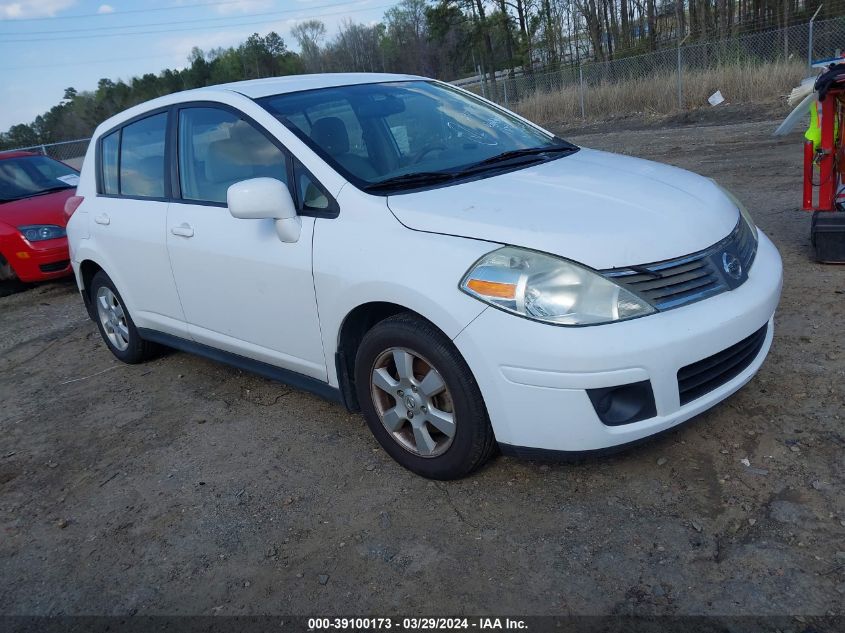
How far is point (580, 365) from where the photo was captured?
2.57 metres

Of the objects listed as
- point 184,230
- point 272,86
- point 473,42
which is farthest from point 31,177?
point 473,42

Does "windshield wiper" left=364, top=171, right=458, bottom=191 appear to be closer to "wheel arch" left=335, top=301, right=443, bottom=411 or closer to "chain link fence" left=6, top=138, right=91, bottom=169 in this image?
"wheel arch" left=335, top=301, right=443, bottom=411

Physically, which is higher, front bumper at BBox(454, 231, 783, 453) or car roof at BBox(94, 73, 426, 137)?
car roof at BBox(94, 73, 426, 137)

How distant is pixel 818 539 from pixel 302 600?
1791 millimetres

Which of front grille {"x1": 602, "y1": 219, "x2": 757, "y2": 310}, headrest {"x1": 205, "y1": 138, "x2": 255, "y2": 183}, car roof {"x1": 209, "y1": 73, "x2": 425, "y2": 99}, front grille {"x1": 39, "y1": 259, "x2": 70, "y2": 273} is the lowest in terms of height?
front grille {"x1": 39, "y1": 259, "x2": 70, "y2": 273}

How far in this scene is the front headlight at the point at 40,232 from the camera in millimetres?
7934

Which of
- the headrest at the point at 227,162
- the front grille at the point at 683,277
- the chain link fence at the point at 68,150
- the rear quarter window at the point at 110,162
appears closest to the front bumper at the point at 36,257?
the rear quarter window at the point at 110,162

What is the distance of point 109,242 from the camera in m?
4.70

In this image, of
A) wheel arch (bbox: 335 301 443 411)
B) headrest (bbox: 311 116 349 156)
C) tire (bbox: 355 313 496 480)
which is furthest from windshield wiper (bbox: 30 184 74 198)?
tire (bbox: 355 313 496 480)

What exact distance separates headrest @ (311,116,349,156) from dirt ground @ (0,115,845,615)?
55.8 inches

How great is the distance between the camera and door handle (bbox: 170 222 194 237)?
12.9ft

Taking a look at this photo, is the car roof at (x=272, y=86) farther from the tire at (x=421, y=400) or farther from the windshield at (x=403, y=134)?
the tire at (x=421, y=400)

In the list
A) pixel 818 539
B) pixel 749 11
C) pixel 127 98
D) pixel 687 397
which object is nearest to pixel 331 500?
pixel 687 397

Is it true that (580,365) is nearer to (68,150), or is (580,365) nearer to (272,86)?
(272,86)
